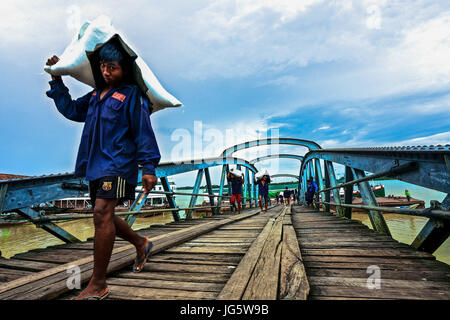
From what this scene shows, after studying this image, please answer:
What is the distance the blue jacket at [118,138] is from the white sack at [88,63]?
113 mm

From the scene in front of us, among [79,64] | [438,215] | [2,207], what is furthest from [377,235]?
[2,207]

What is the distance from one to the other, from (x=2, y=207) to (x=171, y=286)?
7.16ft

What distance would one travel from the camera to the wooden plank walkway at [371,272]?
1188 millimetres

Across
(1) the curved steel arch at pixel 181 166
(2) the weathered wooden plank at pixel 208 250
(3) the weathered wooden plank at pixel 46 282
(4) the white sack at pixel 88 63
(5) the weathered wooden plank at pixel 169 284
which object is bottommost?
(2) the weathered wooden plank at pixel 208 250

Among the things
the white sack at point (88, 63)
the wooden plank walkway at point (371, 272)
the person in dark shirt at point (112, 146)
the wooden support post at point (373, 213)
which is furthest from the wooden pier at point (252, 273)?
the white sack at point (88, 63)

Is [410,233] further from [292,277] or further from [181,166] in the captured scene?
[292,277]

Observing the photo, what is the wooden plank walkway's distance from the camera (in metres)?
1.19

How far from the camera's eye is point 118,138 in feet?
4.73

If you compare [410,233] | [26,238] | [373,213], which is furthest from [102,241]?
[26,238]

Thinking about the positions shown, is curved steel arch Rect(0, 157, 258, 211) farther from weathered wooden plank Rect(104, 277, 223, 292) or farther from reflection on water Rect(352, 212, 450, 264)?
reflection on water Rect(352, 212, 450, 264)

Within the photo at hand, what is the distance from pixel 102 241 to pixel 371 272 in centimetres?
182

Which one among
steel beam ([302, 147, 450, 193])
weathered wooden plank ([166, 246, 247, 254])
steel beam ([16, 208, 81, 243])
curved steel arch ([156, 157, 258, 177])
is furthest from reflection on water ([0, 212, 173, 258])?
steel beam ([302, 147, 450, 193])

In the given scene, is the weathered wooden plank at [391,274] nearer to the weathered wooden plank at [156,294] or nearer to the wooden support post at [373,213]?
the weathered wooden plank at [156,294]
